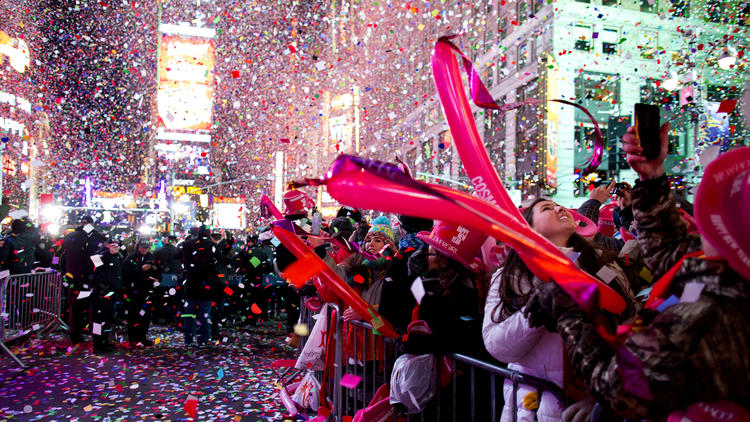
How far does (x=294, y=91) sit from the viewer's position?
91125mm

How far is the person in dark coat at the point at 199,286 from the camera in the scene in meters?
10.2

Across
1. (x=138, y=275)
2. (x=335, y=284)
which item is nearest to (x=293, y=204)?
(x=335, y=284)

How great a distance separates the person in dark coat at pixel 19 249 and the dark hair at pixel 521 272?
10.6m

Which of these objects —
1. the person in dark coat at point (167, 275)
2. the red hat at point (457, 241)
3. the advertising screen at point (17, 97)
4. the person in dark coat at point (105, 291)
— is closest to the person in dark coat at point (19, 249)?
the person in dark coat at point (105, 291)

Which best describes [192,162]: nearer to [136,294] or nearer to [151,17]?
[151,17]

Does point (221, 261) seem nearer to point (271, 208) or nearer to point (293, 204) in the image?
point (293, 204)

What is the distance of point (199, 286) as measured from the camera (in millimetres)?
10203

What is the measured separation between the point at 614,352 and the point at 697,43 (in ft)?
98.4

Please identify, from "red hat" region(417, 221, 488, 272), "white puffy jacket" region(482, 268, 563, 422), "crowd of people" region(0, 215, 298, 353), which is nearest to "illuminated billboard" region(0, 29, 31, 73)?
"crowd of people" region(0, 215, 298, 353)

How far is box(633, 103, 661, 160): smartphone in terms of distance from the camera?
1.90m

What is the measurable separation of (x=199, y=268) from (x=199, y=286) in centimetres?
35

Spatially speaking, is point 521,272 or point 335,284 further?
point 335,284

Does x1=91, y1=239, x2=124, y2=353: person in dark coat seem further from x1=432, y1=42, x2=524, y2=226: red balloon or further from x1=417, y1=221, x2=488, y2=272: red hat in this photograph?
x1=432, y1=42, x2=524, y2=226: red balloon

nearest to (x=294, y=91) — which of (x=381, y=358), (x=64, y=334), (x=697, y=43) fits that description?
(x=697, y=43)
